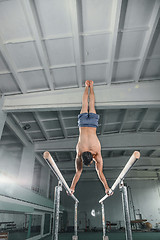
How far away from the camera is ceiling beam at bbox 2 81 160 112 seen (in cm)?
696

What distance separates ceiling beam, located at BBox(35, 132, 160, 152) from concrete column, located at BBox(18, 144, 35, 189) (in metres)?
0.55

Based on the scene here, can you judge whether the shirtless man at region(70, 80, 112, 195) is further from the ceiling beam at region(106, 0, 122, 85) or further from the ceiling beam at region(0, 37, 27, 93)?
the ceiling beam at region(0, 37, 27, 93)

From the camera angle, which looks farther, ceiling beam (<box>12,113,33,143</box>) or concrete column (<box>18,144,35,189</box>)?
concrete column (<box>18,144,35,189</box>)

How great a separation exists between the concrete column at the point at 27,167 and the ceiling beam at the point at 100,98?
4.46m

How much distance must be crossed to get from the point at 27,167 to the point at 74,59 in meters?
7.44

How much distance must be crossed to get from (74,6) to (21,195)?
Result: 6.71 meters

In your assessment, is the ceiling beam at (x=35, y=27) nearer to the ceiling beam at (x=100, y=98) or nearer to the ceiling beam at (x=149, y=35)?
the ceiling beam at (x=100, y=98)

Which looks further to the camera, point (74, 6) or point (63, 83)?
point (63, 83)

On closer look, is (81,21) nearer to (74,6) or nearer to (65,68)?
(74,6)

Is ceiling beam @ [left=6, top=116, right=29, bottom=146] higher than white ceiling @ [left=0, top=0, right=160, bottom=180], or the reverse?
white ceiling @ [left=0, top=0, right=160, bottom=180]

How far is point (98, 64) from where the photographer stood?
6305mm

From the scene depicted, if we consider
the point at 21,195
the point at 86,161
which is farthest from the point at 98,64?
the point at 21,195

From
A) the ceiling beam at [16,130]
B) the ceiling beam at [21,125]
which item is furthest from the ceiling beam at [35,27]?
the ceiling beam at [16,130]

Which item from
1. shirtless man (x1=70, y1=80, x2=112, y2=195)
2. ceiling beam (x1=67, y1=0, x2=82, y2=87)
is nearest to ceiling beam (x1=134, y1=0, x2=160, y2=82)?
ceiling beam (x1=67, y1=0, x2=82, y2=87)
